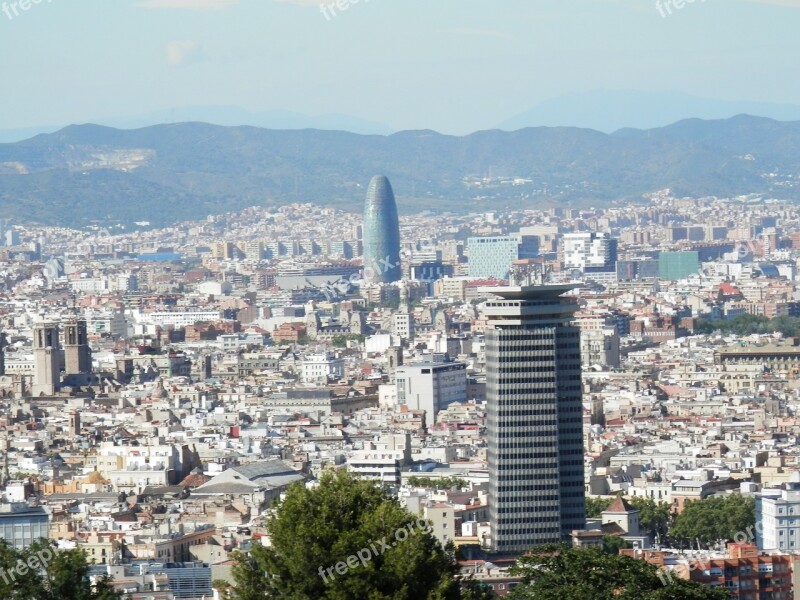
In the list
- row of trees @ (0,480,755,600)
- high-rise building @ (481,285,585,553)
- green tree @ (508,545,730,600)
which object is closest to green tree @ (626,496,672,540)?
high-rise building @ (481,285,585,553)

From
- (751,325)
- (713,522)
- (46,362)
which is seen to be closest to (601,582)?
(713,522)

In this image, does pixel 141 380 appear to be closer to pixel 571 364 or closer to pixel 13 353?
pixel 13 353

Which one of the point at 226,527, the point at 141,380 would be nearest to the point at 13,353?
the point at 141,380

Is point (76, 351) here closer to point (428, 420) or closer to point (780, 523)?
point (428, 420)

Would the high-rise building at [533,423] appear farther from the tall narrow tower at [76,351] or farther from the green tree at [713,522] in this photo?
the tall narrow tower at [76,351]

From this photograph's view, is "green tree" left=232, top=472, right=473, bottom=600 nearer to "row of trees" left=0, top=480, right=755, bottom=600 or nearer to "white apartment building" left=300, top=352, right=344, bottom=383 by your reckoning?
"row of trees" left=0, top=480, right=755, bottom=600
